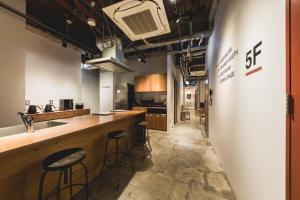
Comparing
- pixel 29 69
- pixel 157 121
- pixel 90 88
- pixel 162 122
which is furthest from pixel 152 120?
pixel 29 69

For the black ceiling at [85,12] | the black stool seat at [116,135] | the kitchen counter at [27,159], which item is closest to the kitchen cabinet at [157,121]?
the black ceiling at [85,12]

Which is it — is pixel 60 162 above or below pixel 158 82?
below

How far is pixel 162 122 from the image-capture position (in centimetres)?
565

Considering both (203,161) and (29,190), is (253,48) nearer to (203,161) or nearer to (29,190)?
(203,161)

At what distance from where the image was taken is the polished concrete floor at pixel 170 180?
1.97 meters

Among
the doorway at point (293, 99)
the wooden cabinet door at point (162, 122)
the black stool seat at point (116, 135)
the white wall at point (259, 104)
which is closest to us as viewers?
the doorway at point (293, 99)

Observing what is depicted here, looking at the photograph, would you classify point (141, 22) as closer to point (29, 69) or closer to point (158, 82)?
point (29, 69)

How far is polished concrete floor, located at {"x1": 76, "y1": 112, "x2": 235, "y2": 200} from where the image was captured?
1.97 m

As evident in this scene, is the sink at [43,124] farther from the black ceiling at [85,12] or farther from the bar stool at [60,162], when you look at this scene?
the black ceiling at [85,12]

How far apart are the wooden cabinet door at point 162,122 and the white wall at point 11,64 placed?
13.8ft

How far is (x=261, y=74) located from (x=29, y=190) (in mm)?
2565

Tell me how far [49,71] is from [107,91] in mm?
2601

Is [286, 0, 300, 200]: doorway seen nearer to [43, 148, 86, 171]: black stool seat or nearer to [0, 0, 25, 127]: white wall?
[43, 148, 86, 171]: black stool seat

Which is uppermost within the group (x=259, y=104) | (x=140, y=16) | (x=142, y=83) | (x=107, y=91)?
(x=140, y=16)
